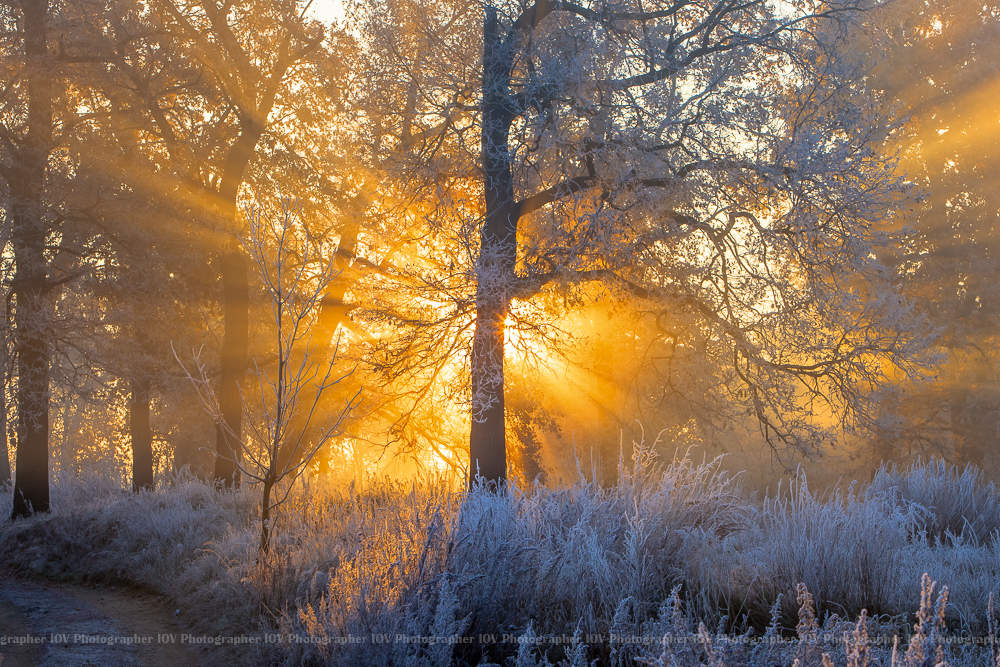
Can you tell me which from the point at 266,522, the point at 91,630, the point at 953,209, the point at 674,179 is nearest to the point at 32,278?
the point at 91,630

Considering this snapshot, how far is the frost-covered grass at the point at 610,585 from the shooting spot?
444 cm

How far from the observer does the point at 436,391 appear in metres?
11.6

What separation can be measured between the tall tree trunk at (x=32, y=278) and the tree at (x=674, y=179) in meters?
6.74

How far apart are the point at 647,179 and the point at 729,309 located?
98.3 inches

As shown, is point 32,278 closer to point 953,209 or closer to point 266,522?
point 266,522

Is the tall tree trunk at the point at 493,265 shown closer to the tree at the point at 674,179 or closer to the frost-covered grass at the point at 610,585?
the tree at the point at 674,179

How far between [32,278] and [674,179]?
11232mm

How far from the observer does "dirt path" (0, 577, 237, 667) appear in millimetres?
6383

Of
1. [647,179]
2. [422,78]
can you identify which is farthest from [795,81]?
[422,78]

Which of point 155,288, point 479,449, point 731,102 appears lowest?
point 479,449

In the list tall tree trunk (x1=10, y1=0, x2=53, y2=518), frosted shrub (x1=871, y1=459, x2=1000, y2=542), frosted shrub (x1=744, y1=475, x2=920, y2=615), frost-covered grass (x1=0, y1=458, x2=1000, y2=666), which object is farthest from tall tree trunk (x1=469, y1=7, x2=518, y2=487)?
tall tree trunk (x1=10, y1=0, x2=53, y2=518)

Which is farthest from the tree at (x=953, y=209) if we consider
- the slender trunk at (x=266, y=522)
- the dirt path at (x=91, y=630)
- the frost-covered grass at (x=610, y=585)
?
the dirt path at (x=91, y=630)

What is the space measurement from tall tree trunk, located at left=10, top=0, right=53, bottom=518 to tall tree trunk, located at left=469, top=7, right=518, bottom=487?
7792 mm

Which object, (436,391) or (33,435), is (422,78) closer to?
(436,391)
